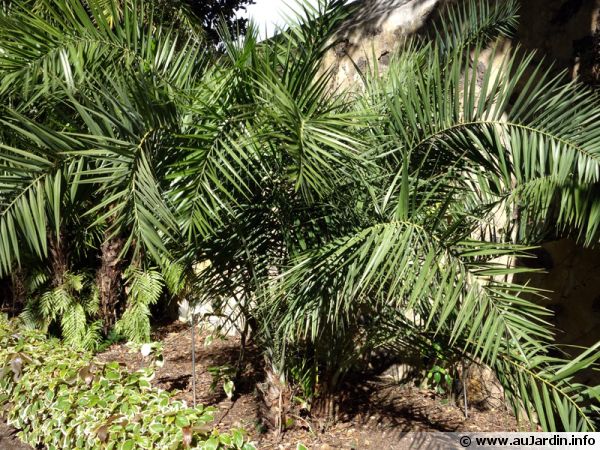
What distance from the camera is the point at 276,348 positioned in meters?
2.85

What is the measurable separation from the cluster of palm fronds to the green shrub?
0.58 metres

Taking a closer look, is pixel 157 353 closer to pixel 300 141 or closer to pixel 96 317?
pixel 96 317

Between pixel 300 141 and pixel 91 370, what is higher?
pixel 300 141

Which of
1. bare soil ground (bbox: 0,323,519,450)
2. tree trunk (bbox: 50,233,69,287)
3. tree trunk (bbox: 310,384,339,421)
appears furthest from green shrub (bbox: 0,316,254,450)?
tree trunk (bbox: 50,233,69,287)

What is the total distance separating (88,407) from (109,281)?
257 centimetres

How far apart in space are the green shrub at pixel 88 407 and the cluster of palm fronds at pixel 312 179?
0.58 meters

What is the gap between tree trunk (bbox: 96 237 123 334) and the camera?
520 centimetres

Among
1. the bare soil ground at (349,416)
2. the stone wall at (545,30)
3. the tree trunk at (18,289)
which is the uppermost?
the stone wall at (545,30)

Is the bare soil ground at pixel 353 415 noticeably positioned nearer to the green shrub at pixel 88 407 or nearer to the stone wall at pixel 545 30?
the green shrub at pixel 88 407

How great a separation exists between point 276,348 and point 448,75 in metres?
1.59

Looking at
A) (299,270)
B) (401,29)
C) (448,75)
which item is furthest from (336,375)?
(401,29)

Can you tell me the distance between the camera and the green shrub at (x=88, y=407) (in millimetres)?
2383

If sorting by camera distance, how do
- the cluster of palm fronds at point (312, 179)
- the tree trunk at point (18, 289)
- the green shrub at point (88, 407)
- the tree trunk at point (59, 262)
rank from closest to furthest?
the cluster of palm fronds at point (312, 179)
the green shrub at point (88, 407)
the tree trunk at point (59, 262)
the tree trunk at point (18, 289)

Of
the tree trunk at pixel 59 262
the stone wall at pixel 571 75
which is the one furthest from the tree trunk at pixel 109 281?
the stone wall at pixel 571 75
